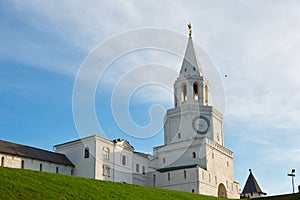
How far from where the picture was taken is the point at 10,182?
1234 inches

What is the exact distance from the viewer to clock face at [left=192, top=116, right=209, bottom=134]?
226ft

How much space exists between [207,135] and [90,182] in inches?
1313

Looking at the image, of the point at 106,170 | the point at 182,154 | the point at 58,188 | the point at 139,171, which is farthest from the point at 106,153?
the point at 58,188

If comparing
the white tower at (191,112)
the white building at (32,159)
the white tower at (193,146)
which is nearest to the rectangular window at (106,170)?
the white building at (32,159)

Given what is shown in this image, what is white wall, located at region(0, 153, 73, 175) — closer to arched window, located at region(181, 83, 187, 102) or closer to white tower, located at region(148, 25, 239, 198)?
white tower, located at region(148, 25, 239, 198)

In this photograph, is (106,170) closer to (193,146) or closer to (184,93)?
(193,146)

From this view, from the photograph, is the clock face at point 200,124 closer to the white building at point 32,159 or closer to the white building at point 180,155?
the white building at point 180,155

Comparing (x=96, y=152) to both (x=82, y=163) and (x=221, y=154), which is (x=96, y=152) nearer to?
(x=82, y=163)

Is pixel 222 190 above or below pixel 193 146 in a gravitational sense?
below

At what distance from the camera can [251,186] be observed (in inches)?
3177

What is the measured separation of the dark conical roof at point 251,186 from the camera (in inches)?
3145

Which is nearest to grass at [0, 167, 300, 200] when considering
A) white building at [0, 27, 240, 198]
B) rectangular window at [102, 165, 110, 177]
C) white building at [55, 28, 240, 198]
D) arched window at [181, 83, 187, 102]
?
rectangular window at [102, 165, 110, 177]

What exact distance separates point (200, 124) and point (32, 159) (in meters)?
25.0

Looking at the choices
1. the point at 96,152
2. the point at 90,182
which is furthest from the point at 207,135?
the point at 90,182
